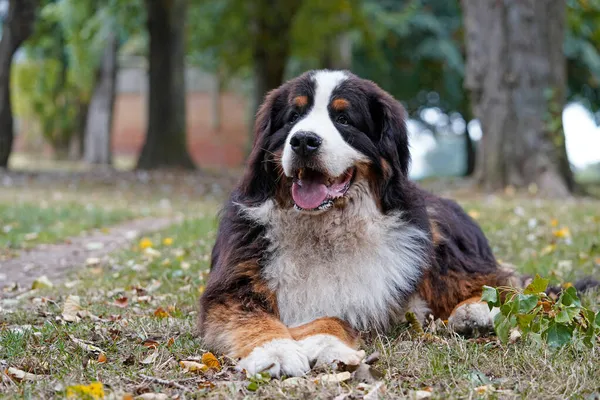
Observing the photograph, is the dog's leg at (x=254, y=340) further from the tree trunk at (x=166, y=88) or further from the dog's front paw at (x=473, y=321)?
the tree trunk at (x=166, y=88)

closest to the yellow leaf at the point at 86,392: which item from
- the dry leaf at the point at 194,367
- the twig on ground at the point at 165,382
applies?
the twig on ground at the point at 165,382

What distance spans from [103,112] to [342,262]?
87.6 ft

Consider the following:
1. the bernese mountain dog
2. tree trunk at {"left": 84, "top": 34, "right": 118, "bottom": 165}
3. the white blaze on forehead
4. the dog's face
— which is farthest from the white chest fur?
tree trunk at {"left": 84, "top": 34, "right": 118, "bottom": 165}

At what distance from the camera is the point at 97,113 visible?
2936 cm

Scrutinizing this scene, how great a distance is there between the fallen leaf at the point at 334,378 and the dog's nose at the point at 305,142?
1.23 metres

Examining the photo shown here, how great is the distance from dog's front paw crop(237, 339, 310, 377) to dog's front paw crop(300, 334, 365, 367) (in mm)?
64

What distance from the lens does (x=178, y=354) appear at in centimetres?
380

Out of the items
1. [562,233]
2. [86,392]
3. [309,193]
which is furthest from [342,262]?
[562,233]

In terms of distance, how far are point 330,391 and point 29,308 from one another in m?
2.75

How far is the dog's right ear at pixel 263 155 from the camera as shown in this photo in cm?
432

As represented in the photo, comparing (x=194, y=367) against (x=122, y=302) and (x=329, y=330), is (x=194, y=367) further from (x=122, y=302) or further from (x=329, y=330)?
(x=122, y=302)

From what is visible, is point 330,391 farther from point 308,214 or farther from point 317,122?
point 317,122

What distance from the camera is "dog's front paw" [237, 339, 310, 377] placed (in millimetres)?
3393

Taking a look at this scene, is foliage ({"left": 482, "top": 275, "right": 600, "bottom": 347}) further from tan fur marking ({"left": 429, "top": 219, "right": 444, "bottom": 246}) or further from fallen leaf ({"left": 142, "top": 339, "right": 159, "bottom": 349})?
fallen leaf ({"left": 142, "top": 339, "right": 159, "bottom": 349})
